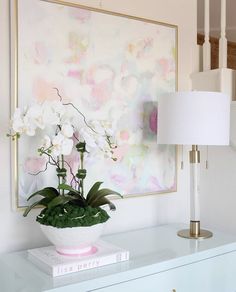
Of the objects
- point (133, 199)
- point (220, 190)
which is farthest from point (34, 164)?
point (220, 190)

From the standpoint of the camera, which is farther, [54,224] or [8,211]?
[8,211]

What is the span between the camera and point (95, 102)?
1.78 meters

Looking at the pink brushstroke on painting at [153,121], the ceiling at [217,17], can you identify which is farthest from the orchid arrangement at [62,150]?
the ceiling at [217,17]

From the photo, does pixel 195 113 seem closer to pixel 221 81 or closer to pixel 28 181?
pixel 221 81

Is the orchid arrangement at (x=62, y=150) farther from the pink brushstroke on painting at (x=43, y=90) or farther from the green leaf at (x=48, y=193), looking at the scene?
the pink brushstroke on painting at (x=43, y=90)

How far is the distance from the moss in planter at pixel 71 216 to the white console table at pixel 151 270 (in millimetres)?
172

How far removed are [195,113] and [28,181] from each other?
30.8 inches

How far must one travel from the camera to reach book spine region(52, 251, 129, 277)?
1290mm

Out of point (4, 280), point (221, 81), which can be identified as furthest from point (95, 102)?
point (4, 280)

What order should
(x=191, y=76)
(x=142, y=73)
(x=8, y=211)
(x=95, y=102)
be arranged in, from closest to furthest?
(x=8, y=211) → (x=95, y=102) → (x=142, y=73) → (x=191, y=76)

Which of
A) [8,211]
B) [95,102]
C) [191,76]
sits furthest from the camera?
[191,76]

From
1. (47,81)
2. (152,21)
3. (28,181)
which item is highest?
(152,21)

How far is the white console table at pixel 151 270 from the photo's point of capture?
1273 mm

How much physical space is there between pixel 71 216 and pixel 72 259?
0.16m
